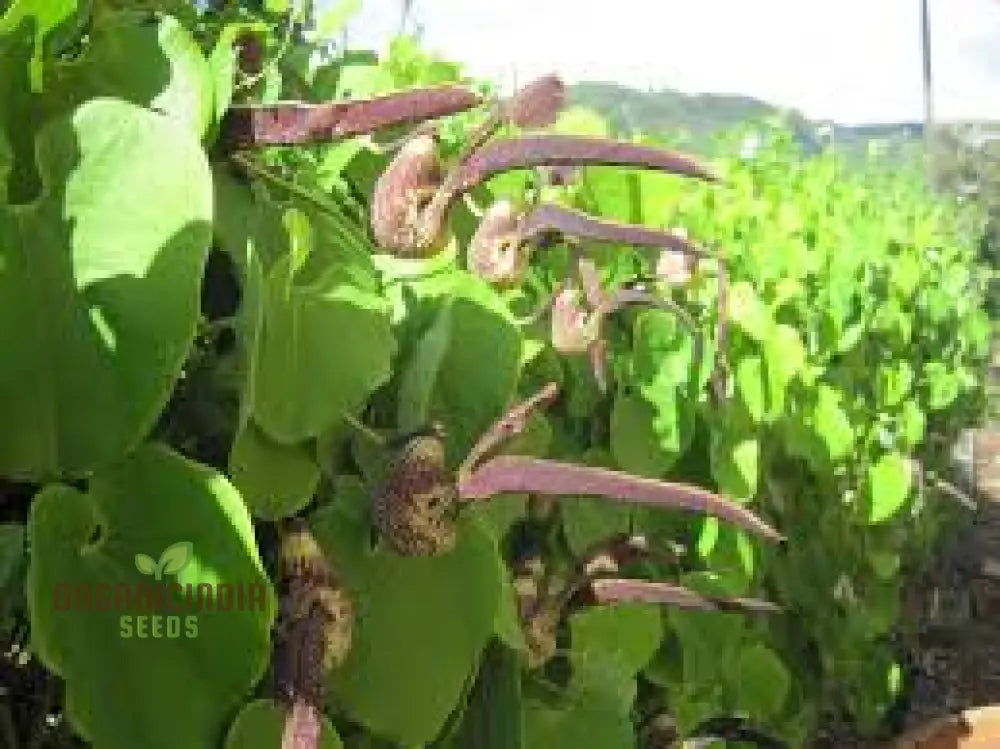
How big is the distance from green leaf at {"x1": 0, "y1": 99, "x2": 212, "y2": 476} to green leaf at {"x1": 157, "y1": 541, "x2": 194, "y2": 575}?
0.04m

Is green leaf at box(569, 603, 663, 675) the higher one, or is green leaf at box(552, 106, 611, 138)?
green leaf at box(552, 106, 611, 138)

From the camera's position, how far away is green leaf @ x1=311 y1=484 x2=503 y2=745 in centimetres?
70

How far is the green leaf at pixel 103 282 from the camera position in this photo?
0.57m

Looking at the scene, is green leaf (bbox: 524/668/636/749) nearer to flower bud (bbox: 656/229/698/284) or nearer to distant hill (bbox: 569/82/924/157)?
flower bud (bbox: 656/229/698/284)

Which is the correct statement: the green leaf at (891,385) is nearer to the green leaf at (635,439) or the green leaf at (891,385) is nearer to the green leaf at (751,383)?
the green leaf at (751,383)

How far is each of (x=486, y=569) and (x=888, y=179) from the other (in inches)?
299

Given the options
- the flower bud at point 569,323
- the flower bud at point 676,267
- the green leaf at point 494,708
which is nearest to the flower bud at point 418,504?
the green leaf at point 494,708

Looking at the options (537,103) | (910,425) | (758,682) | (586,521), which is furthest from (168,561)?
(910,425)

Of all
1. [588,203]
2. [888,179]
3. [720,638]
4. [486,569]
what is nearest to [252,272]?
[486,569]

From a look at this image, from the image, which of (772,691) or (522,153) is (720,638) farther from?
(522,153)

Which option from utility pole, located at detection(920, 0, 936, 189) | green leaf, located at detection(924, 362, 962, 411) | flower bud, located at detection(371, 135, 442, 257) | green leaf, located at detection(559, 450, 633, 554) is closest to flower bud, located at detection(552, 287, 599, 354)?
green leaf, located at detection(559, 450, 633, 554)

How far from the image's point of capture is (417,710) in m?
0.71

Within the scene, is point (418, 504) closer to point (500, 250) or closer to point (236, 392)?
point (236, 392)

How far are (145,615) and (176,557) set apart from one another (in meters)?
0.02
